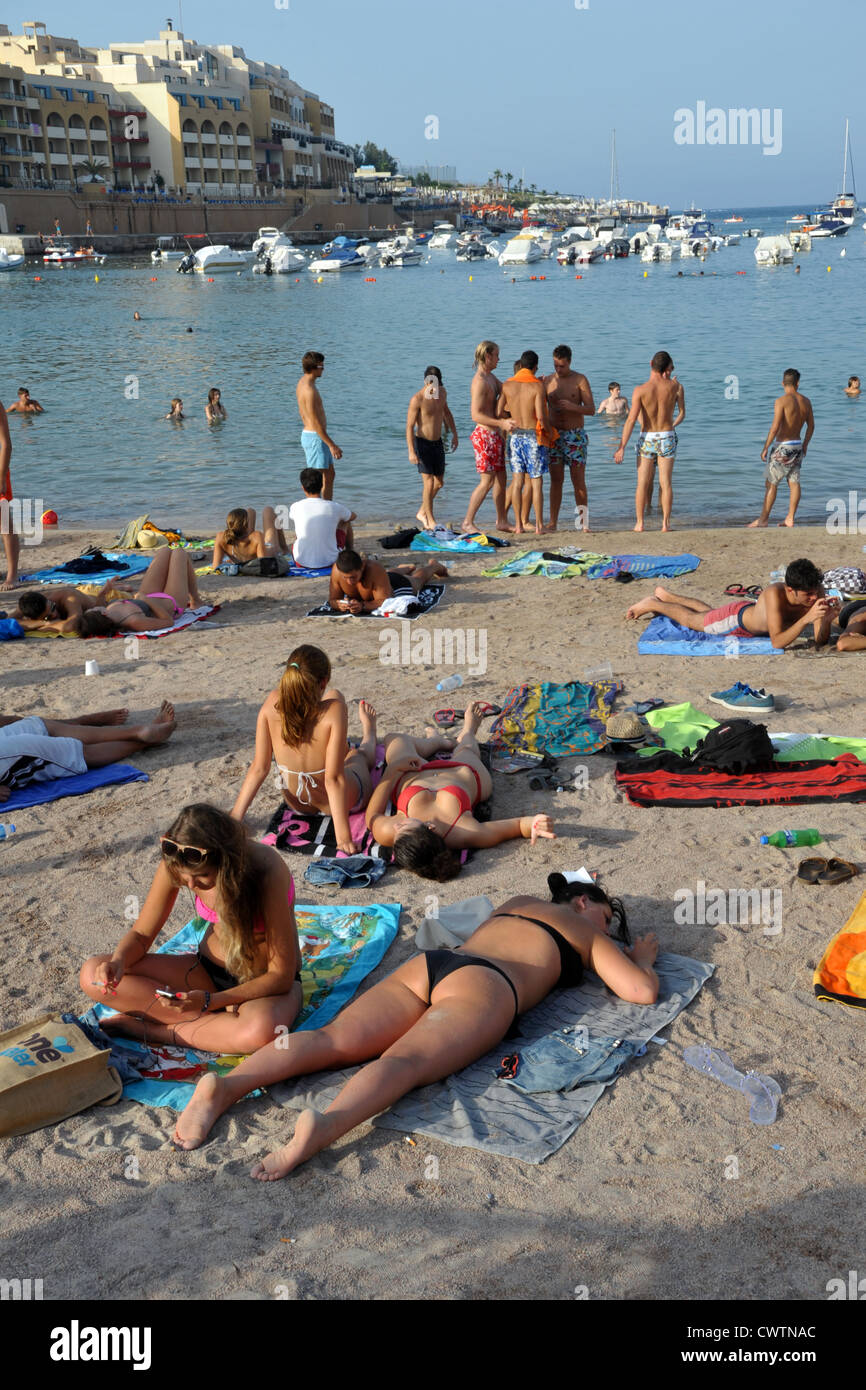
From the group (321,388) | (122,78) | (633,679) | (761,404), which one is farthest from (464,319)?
(122,78)

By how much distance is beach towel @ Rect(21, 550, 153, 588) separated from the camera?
10383 millimetres

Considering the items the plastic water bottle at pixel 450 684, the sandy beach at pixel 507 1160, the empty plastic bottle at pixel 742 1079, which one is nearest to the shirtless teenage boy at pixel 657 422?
the plastic water bottle at pixel 450 684

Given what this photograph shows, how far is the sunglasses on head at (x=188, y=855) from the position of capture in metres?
3.56

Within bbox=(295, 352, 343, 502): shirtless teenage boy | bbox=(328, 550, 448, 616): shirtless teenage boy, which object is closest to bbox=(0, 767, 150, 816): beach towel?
bbox=(328, 550, 448, 616): shirtless teenage boy

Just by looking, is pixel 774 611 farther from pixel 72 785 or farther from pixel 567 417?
pixel 72 785

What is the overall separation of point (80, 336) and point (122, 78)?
6358 cm

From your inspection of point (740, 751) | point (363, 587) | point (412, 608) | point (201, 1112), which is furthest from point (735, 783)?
point (363, 587)

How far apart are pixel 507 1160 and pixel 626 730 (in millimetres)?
3302

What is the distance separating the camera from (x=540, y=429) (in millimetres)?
10922

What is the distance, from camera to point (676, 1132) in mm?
3412

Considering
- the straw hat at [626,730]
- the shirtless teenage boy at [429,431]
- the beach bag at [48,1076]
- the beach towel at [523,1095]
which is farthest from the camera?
the shirtless teenage boy at [429,431]

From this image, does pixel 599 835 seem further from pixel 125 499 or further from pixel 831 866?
pixel 125 499

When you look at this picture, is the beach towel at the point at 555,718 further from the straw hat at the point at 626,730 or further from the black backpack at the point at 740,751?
the black backpack at the point at 740,751

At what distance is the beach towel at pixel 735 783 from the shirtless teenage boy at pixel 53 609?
496 cm
